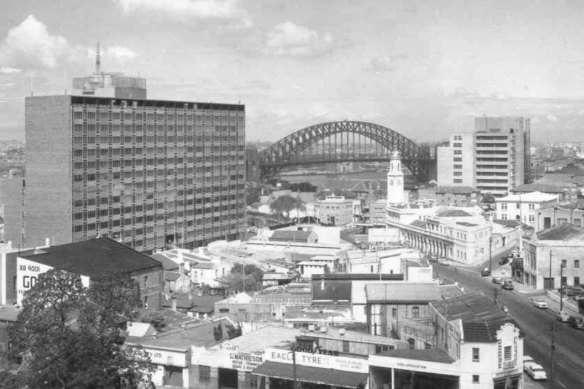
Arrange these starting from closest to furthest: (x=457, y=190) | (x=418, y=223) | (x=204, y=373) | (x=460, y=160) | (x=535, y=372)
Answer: (x=204, y=373) → (x=535, y=372) → (x=418, y=223) → (x=457, y=190) → (x=460, y=160)

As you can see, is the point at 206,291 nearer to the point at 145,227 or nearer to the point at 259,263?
the point at 259,263

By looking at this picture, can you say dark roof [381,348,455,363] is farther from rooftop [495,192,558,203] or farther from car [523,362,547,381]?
rooftop [495,192,558,203]

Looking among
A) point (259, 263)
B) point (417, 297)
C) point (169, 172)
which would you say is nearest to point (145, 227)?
point (169, 172)

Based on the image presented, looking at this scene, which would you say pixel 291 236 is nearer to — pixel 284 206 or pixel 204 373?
pixel 284 206

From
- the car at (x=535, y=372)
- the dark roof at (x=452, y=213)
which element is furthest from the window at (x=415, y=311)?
the dark roof at (x=452, y=213)

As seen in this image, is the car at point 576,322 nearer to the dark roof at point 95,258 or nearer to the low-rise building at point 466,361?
the low-rise building at point 466,361

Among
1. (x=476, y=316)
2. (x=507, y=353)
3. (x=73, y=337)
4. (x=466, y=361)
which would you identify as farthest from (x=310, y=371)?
(x=73, y=337)
